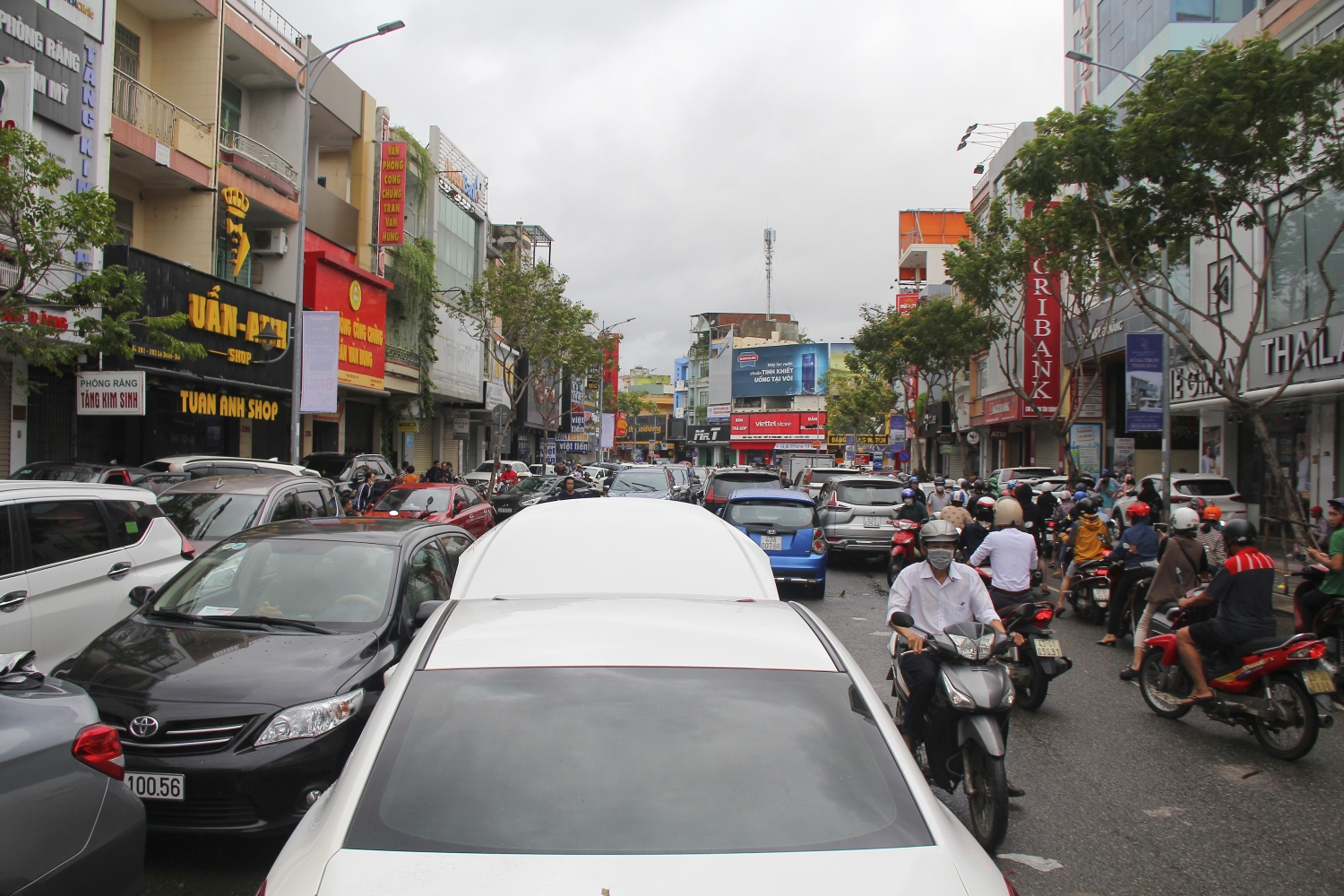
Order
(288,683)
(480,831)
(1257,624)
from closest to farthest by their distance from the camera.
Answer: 1. (480,831)
2. (288,683)
3. (1257,624)

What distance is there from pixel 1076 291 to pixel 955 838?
23825 millimetres

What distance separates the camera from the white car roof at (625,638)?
2529mm

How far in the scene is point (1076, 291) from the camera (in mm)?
23297

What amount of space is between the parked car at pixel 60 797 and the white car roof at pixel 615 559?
1391 millimetres

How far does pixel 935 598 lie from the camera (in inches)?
218

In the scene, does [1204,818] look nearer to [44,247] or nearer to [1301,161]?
[1301,161]

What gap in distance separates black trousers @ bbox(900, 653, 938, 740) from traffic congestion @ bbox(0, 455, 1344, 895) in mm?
19

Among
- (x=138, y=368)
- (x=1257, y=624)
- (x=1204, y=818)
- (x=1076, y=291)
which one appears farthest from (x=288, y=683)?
(x=1076, y=291)

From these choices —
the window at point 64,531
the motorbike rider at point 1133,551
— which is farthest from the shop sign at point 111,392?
the motorbike rider at point 1133,551

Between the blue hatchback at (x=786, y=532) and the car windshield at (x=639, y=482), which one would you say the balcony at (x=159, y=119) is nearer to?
the car windshield at (x=639, y=482)

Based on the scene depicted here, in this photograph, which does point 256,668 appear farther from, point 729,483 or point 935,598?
point 729,483

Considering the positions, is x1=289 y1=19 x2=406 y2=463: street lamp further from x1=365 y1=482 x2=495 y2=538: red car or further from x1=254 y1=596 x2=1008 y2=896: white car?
x1=254 y1=596 x2=1008 y2=896: white car

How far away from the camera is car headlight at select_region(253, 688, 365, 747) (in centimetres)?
420

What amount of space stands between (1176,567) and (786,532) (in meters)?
5.67
